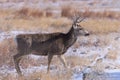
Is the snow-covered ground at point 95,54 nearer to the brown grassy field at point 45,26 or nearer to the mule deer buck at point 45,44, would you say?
the brown grassy field at point 45,26

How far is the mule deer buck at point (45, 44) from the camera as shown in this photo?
12.3 m

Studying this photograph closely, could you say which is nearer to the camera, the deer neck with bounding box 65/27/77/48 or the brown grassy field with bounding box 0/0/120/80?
the brown grassy field with bounding box 0/0/120/80

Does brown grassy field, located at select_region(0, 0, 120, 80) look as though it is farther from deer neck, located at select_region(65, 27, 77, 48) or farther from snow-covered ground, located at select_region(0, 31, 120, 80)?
deer neck, located at select_region(65, 27, 77, 48)

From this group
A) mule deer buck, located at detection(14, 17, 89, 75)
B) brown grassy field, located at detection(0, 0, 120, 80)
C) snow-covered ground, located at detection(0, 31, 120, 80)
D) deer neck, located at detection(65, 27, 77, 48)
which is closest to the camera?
snow-covered ground, located at detection(0, 31, 120, 80)

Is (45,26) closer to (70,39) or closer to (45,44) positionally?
(70,39)

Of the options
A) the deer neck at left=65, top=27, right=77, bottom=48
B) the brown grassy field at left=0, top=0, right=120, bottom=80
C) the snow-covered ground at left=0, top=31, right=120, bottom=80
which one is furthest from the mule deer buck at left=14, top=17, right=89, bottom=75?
the brown grassy field at left=0, top=0, right=120, bottom=80

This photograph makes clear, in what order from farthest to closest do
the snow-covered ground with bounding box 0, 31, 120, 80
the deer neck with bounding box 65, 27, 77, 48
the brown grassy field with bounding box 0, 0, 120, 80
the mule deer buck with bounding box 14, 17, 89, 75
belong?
the deer neck with bounding box 65, 27, 77, 48, the brown grassy field with bounding box 0, 0, 120, 80, the mule deer buck with bounding box 14, 17, 89, 75, the snow-covered ground with bounding box 0, 31, 120, 80

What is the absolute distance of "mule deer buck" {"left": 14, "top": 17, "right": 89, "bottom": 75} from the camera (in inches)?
485

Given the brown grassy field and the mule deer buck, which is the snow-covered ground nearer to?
the brown grassy field

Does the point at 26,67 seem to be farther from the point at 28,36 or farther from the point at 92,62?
the point at 92,62

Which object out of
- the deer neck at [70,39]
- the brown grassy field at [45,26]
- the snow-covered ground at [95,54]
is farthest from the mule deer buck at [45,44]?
the brown grassy field at [45,26]

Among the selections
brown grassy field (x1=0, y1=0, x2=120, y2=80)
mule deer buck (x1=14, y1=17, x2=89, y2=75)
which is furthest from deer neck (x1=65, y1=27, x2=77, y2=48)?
brown grassy field (x1=0, y1=0, x2=120, y2=80)

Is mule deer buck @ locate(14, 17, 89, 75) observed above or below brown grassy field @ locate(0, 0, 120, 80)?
above

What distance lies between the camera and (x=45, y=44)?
12492mm
